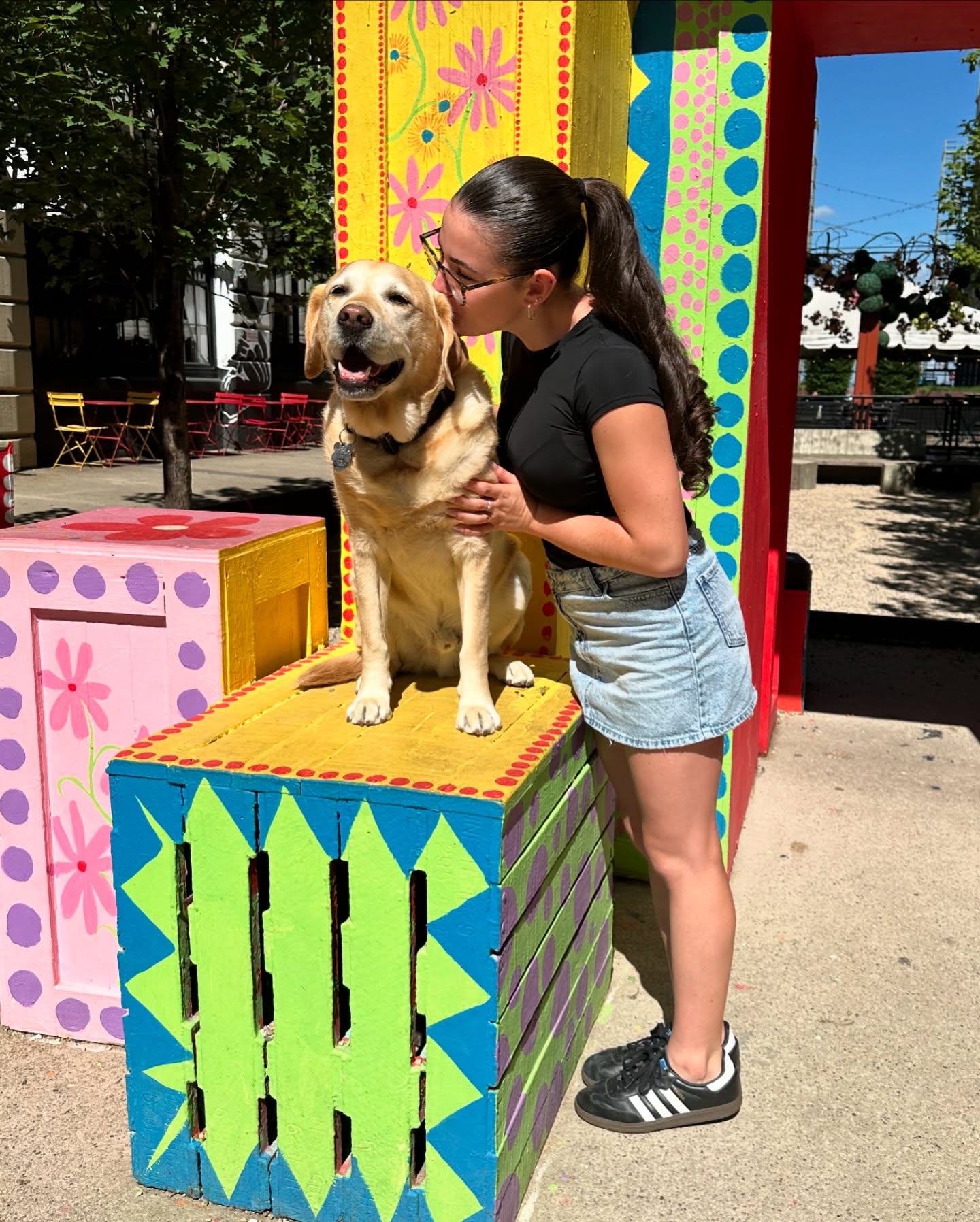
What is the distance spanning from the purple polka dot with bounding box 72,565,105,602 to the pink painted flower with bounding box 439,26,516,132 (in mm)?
1599

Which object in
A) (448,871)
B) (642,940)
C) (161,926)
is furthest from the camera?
(642,940)

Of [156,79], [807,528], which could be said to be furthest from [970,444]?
[156,79]

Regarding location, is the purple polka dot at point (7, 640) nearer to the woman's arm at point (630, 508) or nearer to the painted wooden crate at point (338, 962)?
the painted wooden crate at point (338, 962)

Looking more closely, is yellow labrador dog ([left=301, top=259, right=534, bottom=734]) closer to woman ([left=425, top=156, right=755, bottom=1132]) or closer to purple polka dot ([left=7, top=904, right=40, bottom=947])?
woman ([left=425, top=156, right=755, bottom=1132])

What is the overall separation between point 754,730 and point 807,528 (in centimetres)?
932

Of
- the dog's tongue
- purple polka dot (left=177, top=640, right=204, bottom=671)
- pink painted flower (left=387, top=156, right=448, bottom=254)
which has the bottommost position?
purple polka dot (left=177, top=640, right=204, bottom=671)

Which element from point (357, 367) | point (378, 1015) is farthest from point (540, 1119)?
point (357, 367)

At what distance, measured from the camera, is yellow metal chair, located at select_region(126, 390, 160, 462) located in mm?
15438

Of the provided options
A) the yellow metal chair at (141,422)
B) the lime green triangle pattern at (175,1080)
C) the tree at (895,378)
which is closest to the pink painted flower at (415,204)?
the lime green triangle pattern at (175,1080)

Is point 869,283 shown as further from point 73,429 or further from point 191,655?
point 191,655

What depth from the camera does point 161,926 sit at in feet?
7.27

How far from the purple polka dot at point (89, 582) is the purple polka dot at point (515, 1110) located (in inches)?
60.6

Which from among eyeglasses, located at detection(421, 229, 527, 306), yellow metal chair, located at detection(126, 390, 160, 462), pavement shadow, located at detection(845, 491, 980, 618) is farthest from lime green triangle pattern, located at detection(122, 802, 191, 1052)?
yellow metal chair, located at detection(126, 390, 160, 462)

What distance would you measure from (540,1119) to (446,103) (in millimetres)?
2680
